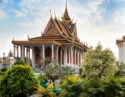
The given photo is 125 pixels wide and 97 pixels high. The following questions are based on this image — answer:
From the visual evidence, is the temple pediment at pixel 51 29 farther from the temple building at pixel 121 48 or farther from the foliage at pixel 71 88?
the foliage at pixel 71 88

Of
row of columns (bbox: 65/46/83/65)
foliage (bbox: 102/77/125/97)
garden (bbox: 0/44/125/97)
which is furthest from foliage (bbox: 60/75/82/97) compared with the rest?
row of columns (bbox: 65/46/83/65)

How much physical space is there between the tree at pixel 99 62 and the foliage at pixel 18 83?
4.12 meters

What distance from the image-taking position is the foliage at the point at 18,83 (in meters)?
25.9

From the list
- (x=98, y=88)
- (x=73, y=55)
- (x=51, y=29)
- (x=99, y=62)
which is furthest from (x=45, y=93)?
(x=73, y=55)

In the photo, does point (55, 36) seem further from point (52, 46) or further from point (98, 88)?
point (98, 88)

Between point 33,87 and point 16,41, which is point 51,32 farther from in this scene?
point 33,87

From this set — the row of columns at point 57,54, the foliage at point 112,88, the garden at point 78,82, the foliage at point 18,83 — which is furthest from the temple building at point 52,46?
the foliage at point 112,88

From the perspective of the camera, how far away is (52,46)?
5444cm

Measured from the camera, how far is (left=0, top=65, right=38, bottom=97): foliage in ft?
84.9

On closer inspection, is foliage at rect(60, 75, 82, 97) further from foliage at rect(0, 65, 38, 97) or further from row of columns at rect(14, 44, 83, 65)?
row of columns at rect(14, 44, 83, 65)

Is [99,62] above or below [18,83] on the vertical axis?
above

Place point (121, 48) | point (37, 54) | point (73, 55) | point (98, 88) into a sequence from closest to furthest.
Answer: point (98, 88)
point (37, 54)
point (121, 48)
point (73, 55)

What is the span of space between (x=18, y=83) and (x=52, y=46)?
94.2ft

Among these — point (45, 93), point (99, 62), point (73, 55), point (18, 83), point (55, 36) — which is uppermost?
point (55, 36)
